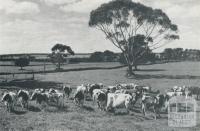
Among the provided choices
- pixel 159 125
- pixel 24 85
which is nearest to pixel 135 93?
pixel 159 125

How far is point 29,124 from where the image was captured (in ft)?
43.9

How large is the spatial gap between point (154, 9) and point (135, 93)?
22.6 meters

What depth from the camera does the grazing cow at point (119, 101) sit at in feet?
52.0

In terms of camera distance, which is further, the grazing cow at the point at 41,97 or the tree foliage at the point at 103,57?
the tree foliage at the point at 103,57

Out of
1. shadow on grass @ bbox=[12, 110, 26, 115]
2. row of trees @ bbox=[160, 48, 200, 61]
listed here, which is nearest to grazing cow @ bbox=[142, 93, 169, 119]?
shadow on grass @ bbox=[12, 110, 26, 115]

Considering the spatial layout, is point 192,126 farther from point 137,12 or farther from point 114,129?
point 137,12

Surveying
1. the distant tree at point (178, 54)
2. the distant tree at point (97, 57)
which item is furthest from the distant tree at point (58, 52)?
the distant tree at point (178, 54)

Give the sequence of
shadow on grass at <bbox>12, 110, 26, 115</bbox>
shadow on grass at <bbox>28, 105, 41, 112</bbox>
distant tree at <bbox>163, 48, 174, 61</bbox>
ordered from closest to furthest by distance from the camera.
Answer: shadow on grass at <bbox>12, 110, 26, 115</bbox>, shadow on grass at <bbox>28, 105, 41, 112</bbox>, distant tree at <bbox>163, 48, 174, 61</bbox>

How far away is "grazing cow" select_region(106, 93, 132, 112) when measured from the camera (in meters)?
15.9

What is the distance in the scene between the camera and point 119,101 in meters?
16.1

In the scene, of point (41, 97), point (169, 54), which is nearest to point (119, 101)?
point (41, 97)

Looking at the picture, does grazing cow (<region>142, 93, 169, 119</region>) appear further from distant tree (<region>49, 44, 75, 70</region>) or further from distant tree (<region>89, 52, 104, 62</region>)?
distant tree (<region>89, 52, 104, 62</region>)

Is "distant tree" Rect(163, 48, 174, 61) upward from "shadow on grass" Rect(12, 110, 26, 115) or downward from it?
upward

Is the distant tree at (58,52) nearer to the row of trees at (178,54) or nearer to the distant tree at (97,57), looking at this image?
the distant tree at (97,57)
